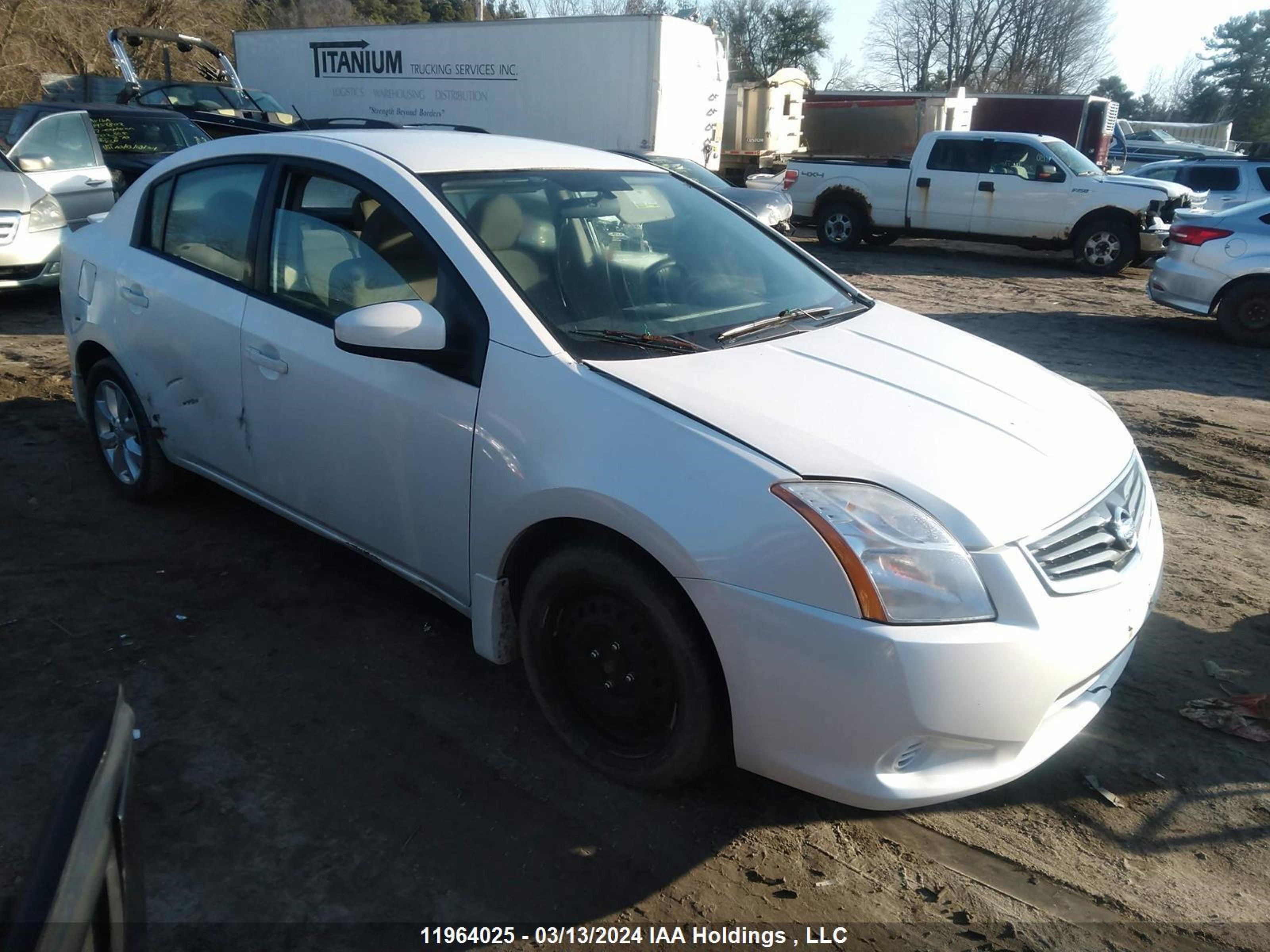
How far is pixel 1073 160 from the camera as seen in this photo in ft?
48.0

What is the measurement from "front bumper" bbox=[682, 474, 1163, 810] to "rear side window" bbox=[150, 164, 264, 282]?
2459mm

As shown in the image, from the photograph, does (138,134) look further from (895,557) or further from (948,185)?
(895,557)

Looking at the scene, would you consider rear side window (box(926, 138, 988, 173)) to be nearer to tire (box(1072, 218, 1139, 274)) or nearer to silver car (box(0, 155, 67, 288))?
tire (box(1072, 218, 1139, 274))

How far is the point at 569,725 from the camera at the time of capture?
9.78ft

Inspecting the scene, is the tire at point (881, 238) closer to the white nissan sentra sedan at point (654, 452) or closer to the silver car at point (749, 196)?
the silver car at point (749, 196)

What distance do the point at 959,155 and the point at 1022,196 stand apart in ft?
3.88

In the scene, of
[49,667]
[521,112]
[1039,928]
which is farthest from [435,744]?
[521,112]

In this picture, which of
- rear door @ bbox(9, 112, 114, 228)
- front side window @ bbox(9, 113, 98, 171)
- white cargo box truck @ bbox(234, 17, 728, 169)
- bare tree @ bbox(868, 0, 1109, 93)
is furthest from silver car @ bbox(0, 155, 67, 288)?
bare tree @ bbox(868, 0, 1109, 93)

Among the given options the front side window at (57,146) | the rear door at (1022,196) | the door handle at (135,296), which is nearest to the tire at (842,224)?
the rear door at (1022,196)

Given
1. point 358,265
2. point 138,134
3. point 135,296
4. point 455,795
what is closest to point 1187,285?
point 358,265

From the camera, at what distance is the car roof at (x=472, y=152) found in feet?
11.4

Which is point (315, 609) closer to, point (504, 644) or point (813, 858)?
point (504, 644)

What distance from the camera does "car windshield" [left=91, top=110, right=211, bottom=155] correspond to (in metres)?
11.7

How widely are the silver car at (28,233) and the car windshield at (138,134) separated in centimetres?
297
